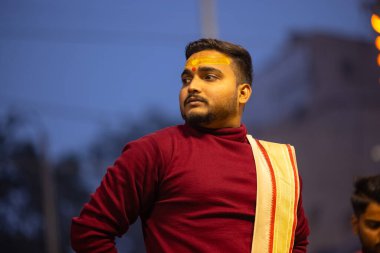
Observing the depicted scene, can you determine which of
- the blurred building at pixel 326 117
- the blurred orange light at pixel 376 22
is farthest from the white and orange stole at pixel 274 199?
the blurred building at pixel 326 117

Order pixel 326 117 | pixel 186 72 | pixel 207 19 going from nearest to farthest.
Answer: pixel 186 72 < pixel 207 19 < pixel 326 117

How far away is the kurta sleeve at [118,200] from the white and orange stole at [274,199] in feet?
1.18

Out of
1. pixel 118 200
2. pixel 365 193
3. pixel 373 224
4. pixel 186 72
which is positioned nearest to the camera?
pixel 118 200

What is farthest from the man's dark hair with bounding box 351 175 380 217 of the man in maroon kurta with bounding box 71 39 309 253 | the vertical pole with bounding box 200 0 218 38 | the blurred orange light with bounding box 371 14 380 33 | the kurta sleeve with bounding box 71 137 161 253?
the vertical pole with bounding box 200 0 218 38

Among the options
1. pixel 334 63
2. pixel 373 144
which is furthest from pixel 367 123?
pixel 334 63

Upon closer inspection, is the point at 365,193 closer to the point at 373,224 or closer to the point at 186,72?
the point at 373,224

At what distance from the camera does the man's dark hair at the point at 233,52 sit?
7.28 ft

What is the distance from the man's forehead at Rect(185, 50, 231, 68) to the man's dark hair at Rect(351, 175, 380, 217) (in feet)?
3.20

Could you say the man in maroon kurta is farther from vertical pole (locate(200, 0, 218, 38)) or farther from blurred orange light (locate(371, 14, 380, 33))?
vertical pole (locate(200, 0, 218, 38))

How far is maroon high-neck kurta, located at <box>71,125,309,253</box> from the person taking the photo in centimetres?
194

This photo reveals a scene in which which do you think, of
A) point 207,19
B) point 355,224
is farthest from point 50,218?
point 355,224

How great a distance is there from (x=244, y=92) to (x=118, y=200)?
0.62 meters

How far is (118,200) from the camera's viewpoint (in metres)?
1.96

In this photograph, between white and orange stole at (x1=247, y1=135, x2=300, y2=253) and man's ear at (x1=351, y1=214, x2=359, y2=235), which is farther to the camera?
man's ear at (x1=351, y1=214, x2=359, y2=235)
